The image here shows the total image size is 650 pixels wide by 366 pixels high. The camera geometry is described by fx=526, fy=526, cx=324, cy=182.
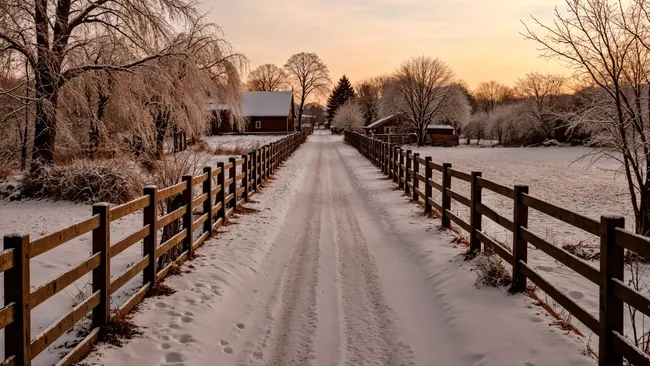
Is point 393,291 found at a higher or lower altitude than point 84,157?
lower

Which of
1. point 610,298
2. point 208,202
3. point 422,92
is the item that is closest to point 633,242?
point 610,298

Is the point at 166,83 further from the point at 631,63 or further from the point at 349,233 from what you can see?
the point at 631,63

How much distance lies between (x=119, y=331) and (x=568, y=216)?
4.14 m

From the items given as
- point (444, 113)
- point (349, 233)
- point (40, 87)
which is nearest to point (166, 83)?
point (40, 87)

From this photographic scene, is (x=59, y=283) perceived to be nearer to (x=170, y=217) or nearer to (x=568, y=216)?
(x=170, y=217)

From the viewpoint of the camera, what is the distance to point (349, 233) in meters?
9.76

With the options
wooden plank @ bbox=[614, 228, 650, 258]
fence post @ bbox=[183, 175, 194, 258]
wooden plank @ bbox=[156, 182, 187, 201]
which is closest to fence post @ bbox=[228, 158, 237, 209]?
fence post @ bbox=[183, 175, 194, 258]

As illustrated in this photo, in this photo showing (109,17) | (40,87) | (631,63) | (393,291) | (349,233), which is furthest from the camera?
(109,17)

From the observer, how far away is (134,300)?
5.37 m

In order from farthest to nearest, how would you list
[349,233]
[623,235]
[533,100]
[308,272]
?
[533,100] → [349,233] → [308,272] → [623,235]

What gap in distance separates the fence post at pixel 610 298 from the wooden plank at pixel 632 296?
5cm

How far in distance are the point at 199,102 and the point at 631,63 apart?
1458 cm

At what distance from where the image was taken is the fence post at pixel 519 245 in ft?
19.0

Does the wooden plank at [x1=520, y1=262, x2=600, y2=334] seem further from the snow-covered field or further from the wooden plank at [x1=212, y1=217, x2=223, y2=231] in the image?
the wooden plank at [x1=212, y1=217, x2=223, y2=231]
